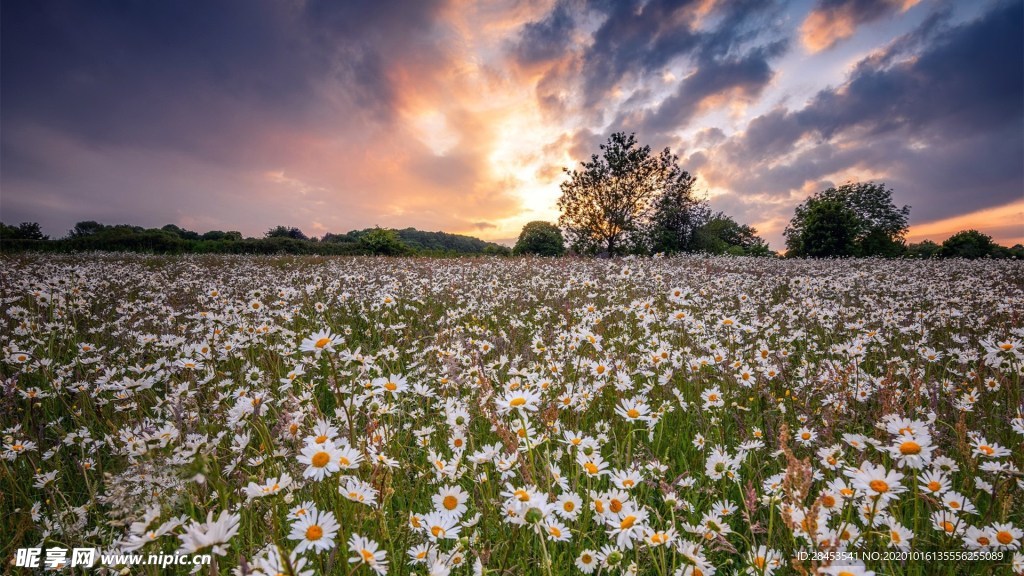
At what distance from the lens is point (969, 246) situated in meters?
35.9

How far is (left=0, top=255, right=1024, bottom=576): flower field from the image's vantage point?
63.8 inches

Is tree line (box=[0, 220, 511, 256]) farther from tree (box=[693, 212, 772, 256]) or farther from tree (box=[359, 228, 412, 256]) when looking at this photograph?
tree (box=[693, 212, 772, 256])

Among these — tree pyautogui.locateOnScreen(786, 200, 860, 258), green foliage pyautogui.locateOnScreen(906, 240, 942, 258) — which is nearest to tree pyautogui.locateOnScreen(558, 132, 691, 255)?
tree pyautogui.locateOnScreen(786, 200, 860, 258)

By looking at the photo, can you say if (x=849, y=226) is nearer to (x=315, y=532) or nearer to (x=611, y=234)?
(x=611, y=234)

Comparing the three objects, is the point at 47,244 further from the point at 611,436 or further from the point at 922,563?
the point at 922,563

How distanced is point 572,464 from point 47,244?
122ft

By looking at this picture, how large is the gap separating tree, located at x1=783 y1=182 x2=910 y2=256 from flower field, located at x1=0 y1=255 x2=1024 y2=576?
48.2 meters

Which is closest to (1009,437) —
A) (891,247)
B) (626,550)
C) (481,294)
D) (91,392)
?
(626,550)

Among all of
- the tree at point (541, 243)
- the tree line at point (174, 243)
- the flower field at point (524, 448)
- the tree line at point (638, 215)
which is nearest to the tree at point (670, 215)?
the tree line at point (638, 215)

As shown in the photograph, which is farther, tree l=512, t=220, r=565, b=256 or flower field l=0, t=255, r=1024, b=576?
tree l=512, t=220, r=565, b=256

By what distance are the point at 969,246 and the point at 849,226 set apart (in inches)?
432

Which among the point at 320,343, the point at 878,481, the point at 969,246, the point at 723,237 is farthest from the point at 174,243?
the point at 723,237

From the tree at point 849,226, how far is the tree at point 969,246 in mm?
7254

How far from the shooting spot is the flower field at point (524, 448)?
1620 mm
